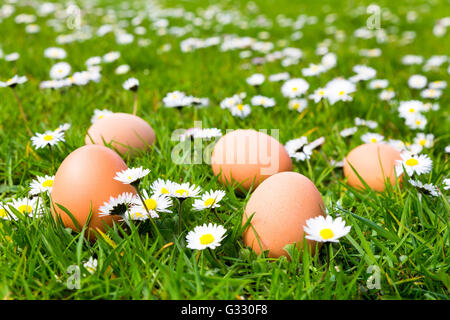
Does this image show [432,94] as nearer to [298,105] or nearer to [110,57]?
[298,105]

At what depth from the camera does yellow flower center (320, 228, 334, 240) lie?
1019 millimetres

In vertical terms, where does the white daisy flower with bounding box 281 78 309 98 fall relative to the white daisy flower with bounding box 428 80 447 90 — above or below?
below

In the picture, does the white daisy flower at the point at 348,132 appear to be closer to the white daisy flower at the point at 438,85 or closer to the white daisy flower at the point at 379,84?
the white daisy flower at the point at 379,84

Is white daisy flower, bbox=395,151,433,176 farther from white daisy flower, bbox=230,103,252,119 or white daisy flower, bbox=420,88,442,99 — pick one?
white daisy flower, bbox=420,88,442,99

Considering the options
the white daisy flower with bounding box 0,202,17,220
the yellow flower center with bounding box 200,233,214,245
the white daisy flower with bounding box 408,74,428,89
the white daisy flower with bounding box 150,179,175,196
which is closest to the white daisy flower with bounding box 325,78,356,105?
the white daisy flower with bounding box 408,74,428,89

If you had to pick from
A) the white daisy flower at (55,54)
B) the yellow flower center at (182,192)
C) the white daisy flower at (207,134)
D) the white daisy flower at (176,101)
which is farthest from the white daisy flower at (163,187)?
the white daisy flower at (55,54)

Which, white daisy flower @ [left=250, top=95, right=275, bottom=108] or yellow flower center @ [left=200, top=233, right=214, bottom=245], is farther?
white daisy flower @ [left=250, top=95, right=275, bottom=108]

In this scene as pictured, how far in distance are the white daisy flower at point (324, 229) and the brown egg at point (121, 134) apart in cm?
88

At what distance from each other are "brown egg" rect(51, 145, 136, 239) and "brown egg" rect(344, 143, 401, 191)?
85 cm

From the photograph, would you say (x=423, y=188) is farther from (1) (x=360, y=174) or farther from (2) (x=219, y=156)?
(2) (x=219, y=156)


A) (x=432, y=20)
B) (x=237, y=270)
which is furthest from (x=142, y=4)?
(x=237, y=270)

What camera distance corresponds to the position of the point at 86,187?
119 centimetres
